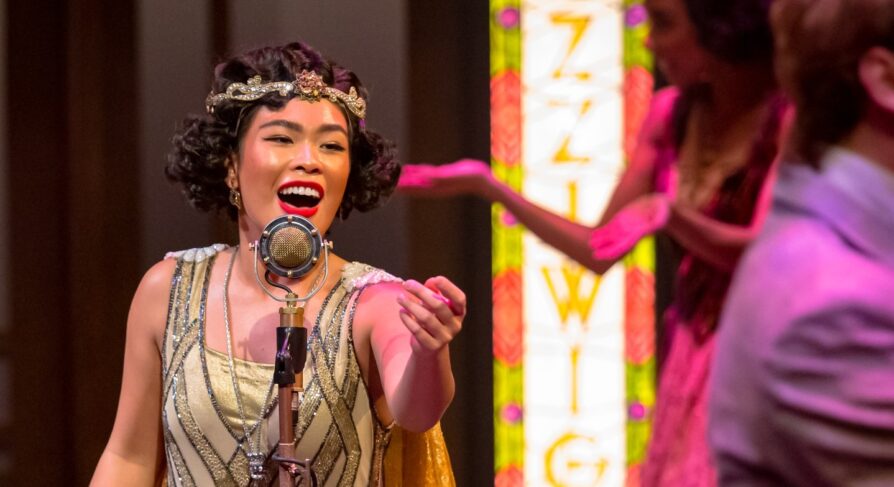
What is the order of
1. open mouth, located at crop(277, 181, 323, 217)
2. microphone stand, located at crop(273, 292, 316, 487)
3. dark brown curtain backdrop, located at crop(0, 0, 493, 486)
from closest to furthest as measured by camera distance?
microphone stand, located at crop(273, 292, 316, 487)
open mouth, located at crop(277, 181, 323, 217)
dark brown curtain backdrop, located at crop(0, 0, 493, 486)

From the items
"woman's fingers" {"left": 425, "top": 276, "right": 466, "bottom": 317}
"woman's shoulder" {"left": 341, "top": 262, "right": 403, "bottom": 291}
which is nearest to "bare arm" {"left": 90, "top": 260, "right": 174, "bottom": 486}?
"woman's shoulder" {"left": 341, "top": 262, "right": 403, "bottom": 291}

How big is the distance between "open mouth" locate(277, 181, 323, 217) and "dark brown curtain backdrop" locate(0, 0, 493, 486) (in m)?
0.39

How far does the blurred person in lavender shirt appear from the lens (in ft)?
2.48

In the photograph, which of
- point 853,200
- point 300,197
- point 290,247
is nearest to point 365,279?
point 300,197

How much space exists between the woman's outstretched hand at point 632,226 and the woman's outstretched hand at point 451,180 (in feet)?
0.40

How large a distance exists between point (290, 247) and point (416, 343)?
198mm

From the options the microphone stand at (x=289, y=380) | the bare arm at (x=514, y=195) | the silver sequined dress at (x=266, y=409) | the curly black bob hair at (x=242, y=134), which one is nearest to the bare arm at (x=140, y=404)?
the silver sequined dress at (x=266, y=409)

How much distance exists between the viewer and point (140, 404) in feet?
6.38

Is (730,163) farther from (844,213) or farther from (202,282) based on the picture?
(202,282)

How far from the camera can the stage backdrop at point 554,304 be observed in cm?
208

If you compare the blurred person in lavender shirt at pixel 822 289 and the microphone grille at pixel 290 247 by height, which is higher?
the blurred person in lavender shirt at pixel 822 289

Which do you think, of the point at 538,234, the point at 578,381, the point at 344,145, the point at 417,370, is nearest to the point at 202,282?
the point at 344,145

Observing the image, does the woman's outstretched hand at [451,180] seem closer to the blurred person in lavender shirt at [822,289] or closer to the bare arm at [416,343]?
the blurred person in lavender shirt at [822,289]

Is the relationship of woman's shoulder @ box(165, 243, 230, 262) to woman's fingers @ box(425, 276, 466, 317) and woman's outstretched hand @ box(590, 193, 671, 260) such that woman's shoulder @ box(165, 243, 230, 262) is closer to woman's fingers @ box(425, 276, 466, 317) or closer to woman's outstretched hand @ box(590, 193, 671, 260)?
woman's fingers @ box(425, 276, 466, 317)
